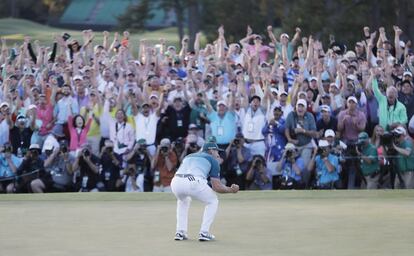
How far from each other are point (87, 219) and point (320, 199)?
4.66 m

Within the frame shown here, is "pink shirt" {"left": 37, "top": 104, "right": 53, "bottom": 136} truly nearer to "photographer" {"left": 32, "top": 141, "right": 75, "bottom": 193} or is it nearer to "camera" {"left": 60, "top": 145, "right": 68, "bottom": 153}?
"photographer" {"left": 32, "top": 141, "right": 75, "bottom": 193}

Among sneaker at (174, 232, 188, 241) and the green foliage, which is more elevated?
the green foliage

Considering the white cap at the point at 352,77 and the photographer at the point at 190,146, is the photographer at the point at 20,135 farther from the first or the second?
the white cap at the point at 352,77

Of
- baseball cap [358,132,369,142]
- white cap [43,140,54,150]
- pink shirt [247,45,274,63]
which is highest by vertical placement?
pink shirt [247,45,274,63]

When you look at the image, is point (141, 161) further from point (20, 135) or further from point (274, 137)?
point (274, 137)

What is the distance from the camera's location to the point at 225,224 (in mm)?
16594

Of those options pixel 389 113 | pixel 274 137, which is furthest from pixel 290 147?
pixel 389 113

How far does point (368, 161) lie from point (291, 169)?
1.38 m

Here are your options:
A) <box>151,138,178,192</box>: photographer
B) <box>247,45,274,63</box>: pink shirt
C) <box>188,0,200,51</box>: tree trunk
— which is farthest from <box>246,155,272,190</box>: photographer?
<box>188,0,200,51</box>: tree trunk

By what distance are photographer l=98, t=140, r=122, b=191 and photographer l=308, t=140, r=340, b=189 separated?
3490 millimetres

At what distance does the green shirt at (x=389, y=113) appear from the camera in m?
21.4

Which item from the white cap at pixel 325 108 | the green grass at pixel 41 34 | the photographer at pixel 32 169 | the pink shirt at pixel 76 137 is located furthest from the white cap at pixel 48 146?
the green grass at pixel 41 34

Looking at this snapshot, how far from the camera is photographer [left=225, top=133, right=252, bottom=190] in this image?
21203 mm

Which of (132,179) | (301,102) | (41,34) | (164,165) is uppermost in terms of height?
(41,34)
